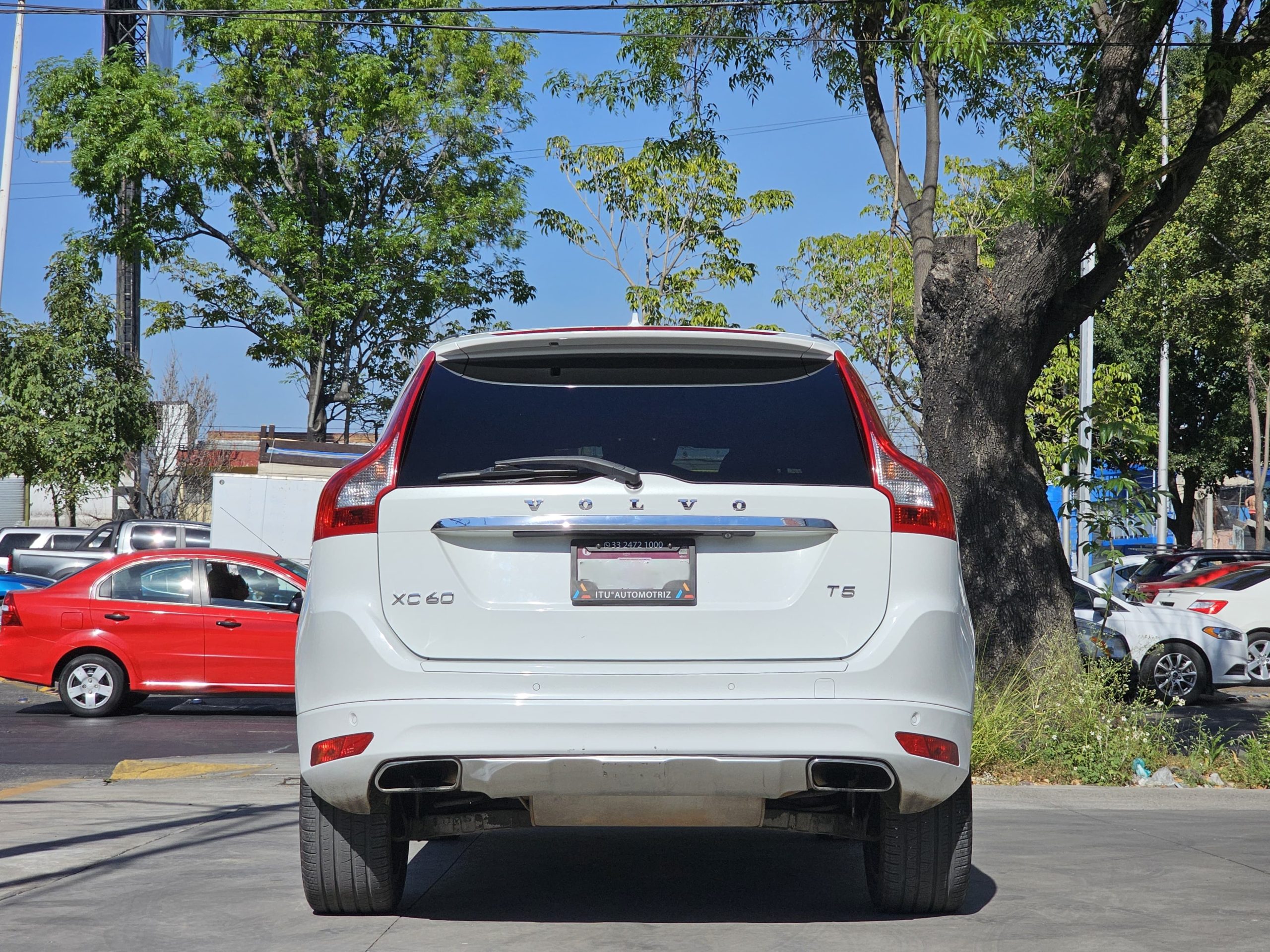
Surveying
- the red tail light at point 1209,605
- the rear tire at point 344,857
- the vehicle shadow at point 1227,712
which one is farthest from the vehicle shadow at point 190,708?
the red tail light at point 1209,605

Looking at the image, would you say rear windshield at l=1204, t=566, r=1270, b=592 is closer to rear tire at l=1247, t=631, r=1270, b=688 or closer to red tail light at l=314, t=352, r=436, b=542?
rear tire at l=1247, t=631, r=1270, b=688

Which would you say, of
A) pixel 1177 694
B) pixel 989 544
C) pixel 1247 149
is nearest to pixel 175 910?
pixel 989 544

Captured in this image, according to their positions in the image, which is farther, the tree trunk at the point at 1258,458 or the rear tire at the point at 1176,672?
the tree trunk at the point at 1258,458

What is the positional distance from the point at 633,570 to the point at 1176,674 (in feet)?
40.9

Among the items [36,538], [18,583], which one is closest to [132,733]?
[18,583]

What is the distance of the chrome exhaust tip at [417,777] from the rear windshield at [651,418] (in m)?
0.85

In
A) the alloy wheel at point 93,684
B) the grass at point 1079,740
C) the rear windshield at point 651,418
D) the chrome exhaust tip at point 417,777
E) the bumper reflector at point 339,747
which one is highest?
the rear windshield at point 651,418

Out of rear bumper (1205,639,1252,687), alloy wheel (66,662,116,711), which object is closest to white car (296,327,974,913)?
alloy wheel (66,662,116,711)

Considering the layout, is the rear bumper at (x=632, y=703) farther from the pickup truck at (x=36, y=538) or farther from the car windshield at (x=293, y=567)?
the pickup truck at (x=36, y=538)

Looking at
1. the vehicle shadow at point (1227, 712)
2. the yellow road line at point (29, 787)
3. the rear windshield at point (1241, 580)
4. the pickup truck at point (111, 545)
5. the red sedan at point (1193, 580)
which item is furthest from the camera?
the pickup truck at point (111, 545)

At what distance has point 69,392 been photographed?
29938 millimetres

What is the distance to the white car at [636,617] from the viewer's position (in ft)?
13.1

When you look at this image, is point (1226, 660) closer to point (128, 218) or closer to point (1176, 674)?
point (1176, 674)

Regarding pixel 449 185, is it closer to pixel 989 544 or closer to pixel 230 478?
pixel 230 478
